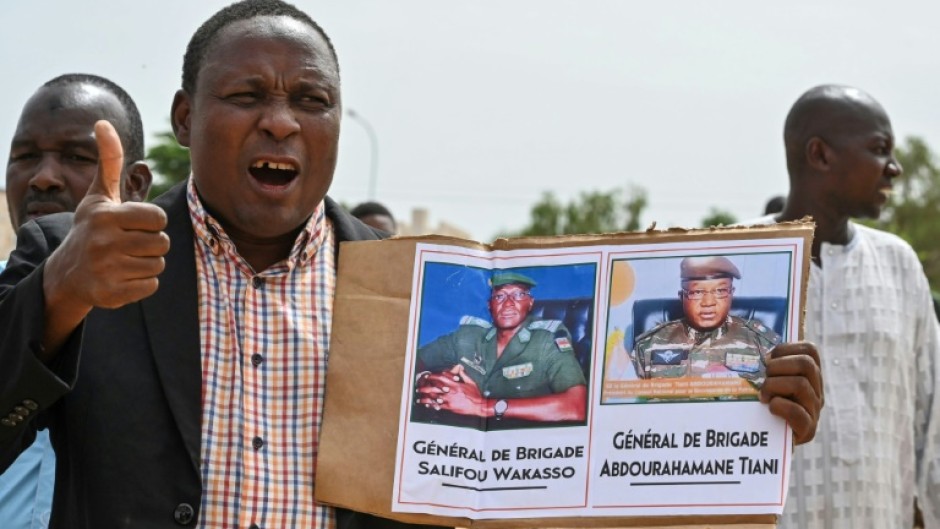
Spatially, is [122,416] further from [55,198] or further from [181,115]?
[55,198]

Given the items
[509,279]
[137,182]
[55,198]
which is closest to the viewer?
[509,279]

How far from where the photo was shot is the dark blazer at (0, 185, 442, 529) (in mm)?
2719

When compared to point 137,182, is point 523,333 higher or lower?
lower

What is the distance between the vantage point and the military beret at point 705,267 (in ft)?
9.80

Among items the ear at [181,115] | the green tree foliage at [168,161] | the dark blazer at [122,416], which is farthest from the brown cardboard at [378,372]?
the green tree foliage at [168,161]

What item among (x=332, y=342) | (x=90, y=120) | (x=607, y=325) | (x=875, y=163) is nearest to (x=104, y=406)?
(x=332, y=342)

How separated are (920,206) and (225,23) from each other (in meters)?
40.1

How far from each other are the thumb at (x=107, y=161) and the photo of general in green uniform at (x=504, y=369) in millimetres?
814

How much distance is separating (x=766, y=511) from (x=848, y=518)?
8.58ft

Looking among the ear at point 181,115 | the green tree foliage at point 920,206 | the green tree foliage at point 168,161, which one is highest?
the green tree foliage at point 920,206

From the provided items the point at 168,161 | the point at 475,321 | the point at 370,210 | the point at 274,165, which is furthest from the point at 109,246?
the point at 168,161

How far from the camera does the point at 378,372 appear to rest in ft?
9.87

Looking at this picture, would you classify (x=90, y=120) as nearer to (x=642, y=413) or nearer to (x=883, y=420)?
(x=642, y=413)

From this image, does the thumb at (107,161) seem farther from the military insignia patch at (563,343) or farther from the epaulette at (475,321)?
the military insignia patch at (563,343)
